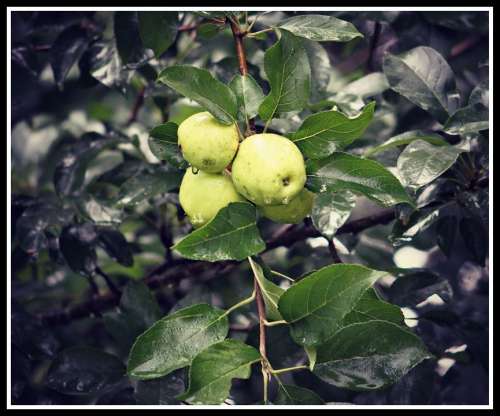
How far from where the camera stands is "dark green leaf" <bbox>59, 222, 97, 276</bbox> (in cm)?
135

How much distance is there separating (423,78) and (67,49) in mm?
708

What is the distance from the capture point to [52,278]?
1.71 m

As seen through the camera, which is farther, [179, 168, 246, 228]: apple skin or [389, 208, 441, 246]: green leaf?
[389, 208, 441, 246]: green leaf

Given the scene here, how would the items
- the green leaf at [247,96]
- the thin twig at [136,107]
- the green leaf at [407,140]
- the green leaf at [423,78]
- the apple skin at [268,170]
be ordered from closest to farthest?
1. the apple skin at [268,170]
2. the green leaf at [247,96]
3. the green leaf at [407,140]
4. the green leaf at [423,78]
5. the thin twig at [136,107]

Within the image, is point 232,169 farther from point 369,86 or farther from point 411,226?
point 369,86

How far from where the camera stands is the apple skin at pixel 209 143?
2.78 feet

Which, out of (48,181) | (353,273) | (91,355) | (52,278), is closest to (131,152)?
(48,181)

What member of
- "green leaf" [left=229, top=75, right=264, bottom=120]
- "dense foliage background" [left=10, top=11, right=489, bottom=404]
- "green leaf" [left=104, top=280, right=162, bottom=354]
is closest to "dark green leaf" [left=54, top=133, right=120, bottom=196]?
"dense foliage background" [left=10, top=11, right=489, bottom=404]

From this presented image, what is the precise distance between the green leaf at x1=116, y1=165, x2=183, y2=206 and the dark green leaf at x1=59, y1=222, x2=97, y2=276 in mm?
222

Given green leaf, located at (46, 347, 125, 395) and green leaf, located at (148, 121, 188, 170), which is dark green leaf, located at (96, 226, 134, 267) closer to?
green leaf, located at (46, 347, 125, 395)

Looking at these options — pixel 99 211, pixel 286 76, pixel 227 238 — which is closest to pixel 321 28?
pixel 286 76

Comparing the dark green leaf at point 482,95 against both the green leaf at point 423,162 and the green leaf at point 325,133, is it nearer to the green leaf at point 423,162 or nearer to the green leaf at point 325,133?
the green leaf at point 423,162

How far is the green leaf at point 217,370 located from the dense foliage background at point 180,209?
203 millimetres

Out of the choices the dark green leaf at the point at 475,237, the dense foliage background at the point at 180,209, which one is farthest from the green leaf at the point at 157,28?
the dark green leaf at the point at 475,237
